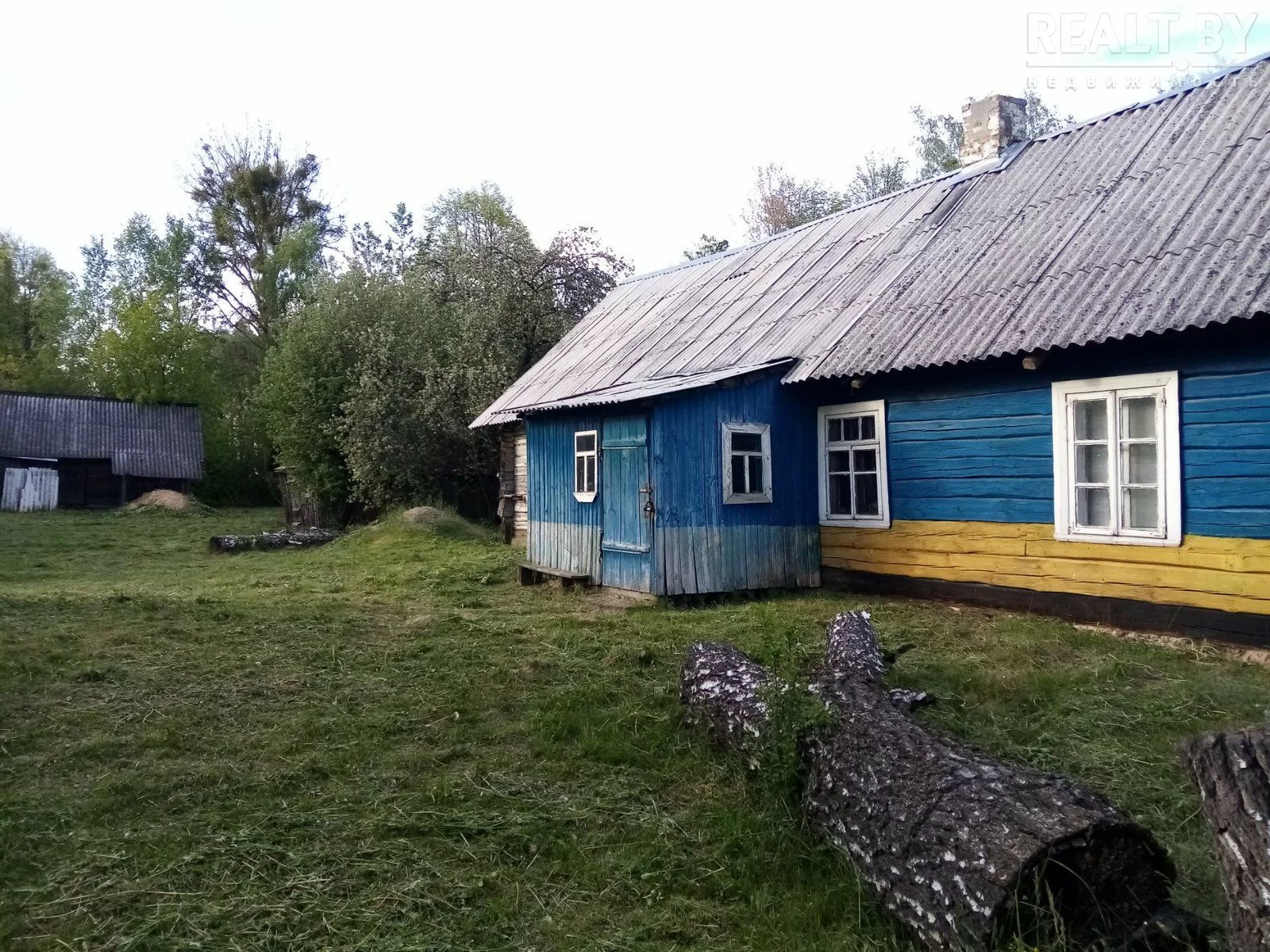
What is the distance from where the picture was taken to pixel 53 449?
30.2 m

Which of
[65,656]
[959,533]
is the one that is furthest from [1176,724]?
[65,656]

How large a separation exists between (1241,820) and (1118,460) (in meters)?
6.01

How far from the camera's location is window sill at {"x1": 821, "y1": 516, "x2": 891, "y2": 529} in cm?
1046

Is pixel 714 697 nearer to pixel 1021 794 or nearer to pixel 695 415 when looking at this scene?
pixel 1021 794

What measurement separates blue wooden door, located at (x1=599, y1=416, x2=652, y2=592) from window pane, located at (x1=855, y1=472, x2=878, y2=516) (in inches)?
98.7

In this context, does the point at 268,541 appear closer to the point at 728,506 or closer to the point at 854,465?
the point at 728,506

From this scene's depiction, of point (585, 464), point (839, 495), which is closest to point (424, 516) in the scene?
point (585, 464)

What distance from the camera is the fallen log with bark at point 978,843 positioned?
10.4 feet

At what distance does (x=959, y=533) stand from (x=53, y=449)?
30.2 meters

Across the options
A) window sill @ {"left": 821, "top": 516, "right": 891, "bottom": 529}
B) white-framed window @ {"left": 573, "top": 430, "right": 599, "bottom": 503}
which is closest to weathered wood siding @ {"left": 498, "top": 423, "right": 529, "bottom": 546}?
→ white-framed window @ {"left": 573, "top": 430, "right": 599, "bottom": 503}

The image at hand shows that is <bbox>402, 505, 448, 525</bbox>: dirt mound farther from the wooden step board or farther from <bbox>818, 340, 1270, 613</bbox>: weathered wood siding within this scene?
<bbox>818, 340, 1270, 613</bbox>: weathered wood siding

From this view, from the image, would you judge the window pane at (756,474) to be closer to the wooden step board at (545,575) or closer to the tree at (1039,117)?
the wooden step board at (545,575)

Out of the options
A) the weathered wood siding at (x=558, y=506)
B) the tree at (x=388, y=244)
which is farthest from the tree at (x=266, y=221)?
the weathered wood siding at (x=558, y=506)

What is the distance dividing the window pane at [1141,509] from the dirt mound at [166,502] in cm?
2642
